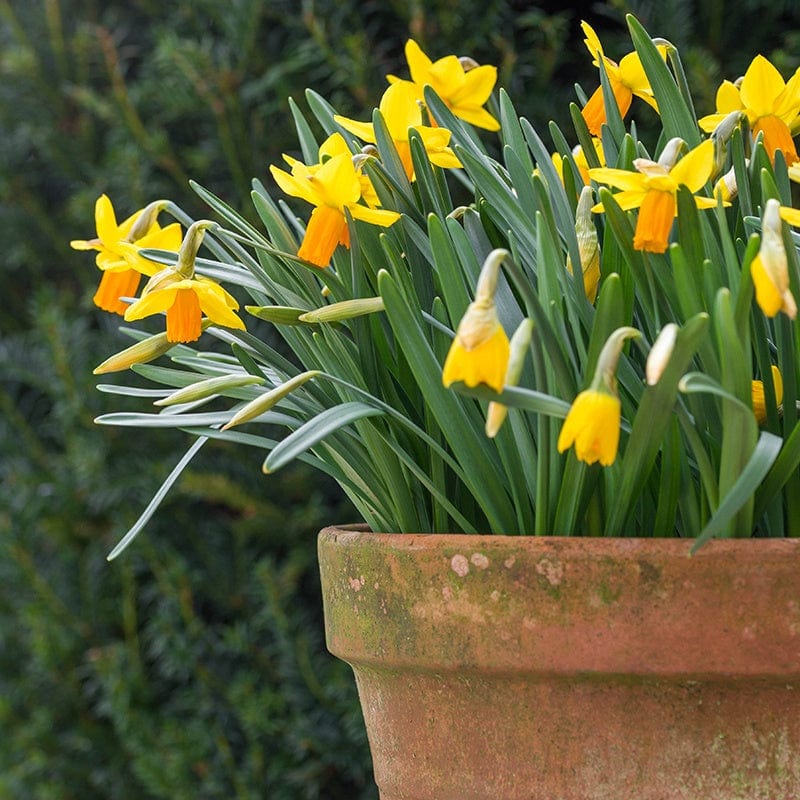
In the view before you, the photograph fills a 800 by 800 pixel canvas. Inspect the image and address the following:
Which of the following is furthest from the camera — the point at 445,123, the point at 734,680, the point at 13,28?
the point at 13,28

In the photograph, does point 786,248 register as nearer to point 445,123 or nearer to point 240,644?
point 445,123

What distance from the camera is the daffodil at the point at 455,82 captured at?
24.9 inches

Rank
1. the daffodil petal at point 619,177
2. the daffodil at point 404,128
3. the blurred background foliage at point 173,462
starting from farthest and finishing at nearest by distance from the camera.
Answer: the blurred background foliage at point 173,462
the daffodil at point 404,128
the daffodil petal at point 619,177

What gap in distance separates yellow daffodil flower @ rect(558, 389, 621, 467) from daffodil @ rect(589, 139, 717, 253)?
0.32 feet

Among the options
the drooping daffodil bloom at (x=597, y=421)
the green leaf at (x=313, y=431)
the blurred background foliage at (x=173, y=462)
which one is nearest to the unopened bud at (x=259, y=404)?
the green leaf at (x=313, y=431)

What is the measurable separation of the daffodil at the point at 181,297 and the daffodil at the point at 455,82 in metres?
0.19

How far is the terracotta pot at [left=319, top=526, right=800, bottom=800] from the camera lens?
16.7 inches

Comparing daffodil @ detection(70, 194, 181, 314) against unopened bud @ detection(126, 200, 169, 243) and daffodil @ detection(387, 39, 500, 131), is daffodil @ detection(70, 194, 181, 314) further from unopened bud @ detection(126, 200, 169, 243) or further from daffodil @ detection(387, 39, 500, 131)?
daffodil @ detection(387, 39, 500, 131)

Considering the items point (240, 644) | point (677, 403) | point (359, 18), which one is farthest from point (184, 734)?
point (677, 403)

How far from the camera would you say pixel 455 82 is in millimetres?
641

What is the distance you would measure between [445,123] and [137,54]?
1.00 metres

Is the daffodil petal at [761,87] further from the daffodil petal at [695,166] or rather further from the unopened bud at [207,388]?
the unopened bud at [207,388]

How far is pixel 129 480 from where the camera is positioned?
1265mm

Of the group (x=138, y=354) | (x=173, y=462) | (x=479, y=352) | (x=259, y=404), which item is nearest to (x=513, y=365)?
(x=479, y=352)
